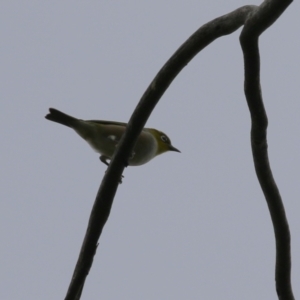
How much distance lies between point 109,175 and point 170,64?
37.9 inches

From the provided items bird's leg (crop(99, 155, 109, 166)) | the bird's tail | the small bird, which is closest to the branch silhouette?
the small bird

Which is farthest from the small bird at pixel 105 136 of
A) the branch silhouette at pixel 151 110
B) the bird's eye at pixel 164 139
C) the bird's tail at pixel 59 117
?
the branch silhouette at pixel 151 110

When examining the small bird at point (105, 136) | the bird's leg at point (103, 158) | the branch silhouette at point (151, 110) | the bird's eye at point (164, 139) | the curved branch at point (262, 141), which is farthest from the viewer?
the bird's eye at point (164, 139)

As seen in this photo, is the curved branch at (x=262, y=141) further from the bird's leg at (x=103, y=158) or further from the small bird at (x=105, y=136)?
the bird's leg at (x=103, y=158)

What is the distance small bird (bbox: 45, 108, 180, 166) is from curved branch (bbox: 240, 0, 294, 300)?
14.1ft

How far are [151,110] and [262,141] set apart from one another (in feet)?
3.14

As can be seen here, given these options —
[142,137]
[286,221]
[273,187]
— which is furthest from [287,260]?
[142,137]

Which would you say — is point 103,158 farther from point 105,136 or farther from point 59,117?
point 59,117

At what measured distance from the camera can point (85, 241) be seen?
14.0 ft

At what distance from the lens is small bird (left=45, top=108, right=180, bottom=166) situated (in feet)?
26.5

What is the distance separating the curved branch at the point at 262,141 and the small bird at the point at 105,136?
169 inches

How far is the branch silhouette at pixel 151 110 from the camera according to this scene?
350 cm

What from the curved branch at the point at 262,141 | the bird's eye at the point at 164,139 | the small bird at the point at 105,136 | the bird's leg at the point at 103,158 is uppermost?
the bird's eye at the point at 164,139

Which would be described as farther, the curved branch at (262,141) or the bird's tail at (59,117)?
the bird's tail at (59,117)
